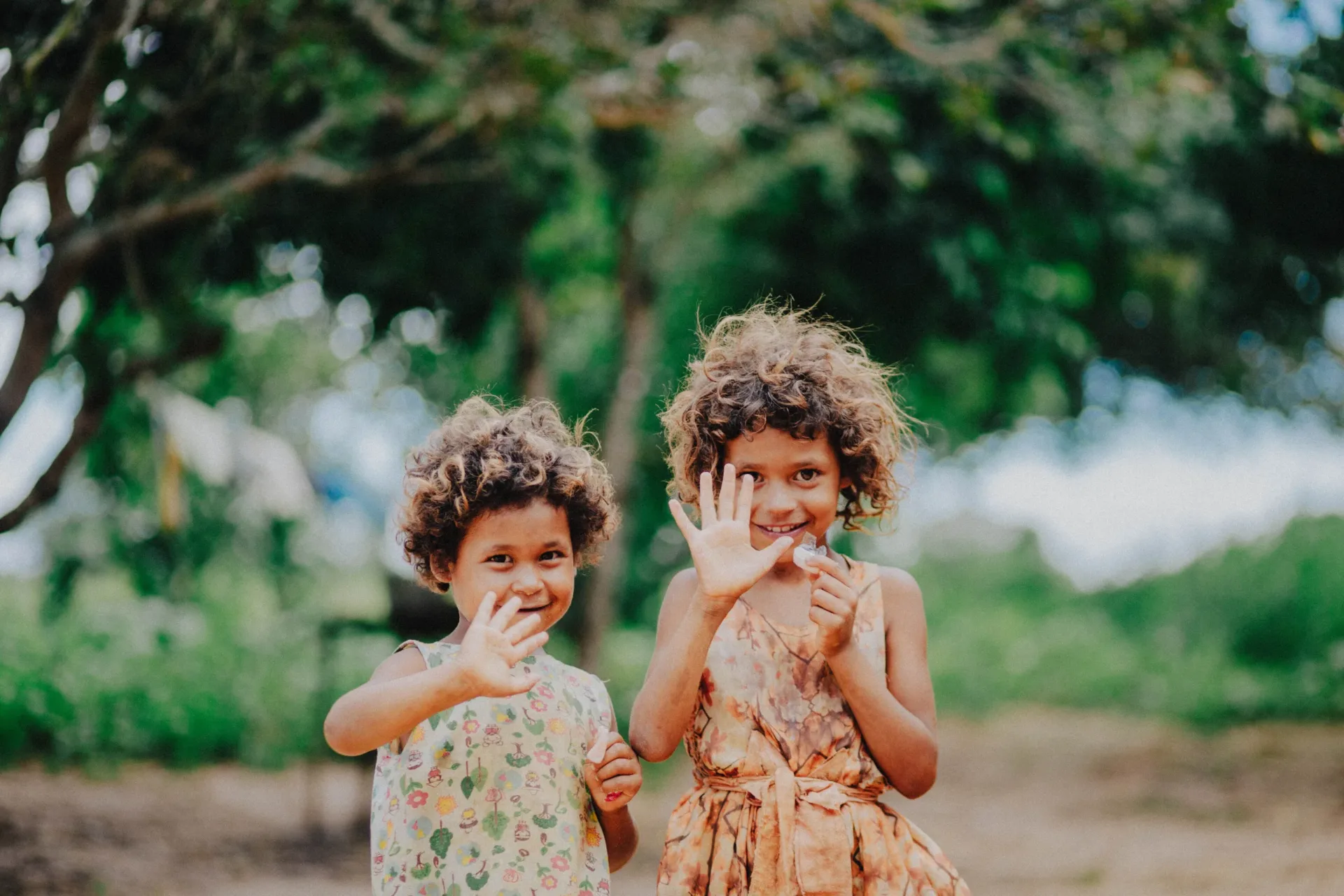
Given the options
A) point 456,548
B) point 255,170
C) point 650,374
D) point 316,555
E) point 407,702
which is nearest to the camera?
point 407,702

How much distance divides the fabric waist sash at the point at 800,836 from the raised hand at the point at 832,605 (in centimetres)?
23

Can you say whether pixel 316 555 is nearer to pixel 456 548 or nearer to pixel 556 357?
pixel 556 357

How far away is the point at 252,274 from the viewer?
5.17 meters

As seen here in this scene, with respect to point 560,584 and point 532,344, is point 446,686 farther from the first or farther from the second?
point 532,344

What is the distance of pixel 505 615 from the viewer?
1.86 meters

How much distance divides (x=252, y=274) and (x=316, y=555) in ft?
22.4

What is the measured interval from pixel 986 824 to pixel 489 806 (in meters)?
6.27

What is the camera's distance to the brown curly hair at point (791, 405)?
2113 millimetres

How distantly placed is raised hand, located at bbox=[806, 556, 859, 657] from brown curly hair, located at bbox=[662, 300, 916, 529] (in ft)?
0.85

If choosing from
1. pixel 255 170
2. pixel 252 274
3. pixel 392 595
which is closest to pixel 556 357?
pixel 392 595

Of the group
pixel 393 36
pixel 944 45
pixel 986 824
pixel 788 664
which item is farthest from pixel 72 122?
pixel 986 824

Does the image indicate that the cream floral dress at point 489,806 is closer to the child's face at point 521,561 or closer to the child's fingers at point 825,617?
the child's face at point 521,561

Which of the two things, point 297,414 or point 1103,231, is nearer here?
point 1103,231

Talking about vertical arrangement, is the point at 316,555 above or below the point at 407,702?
above
